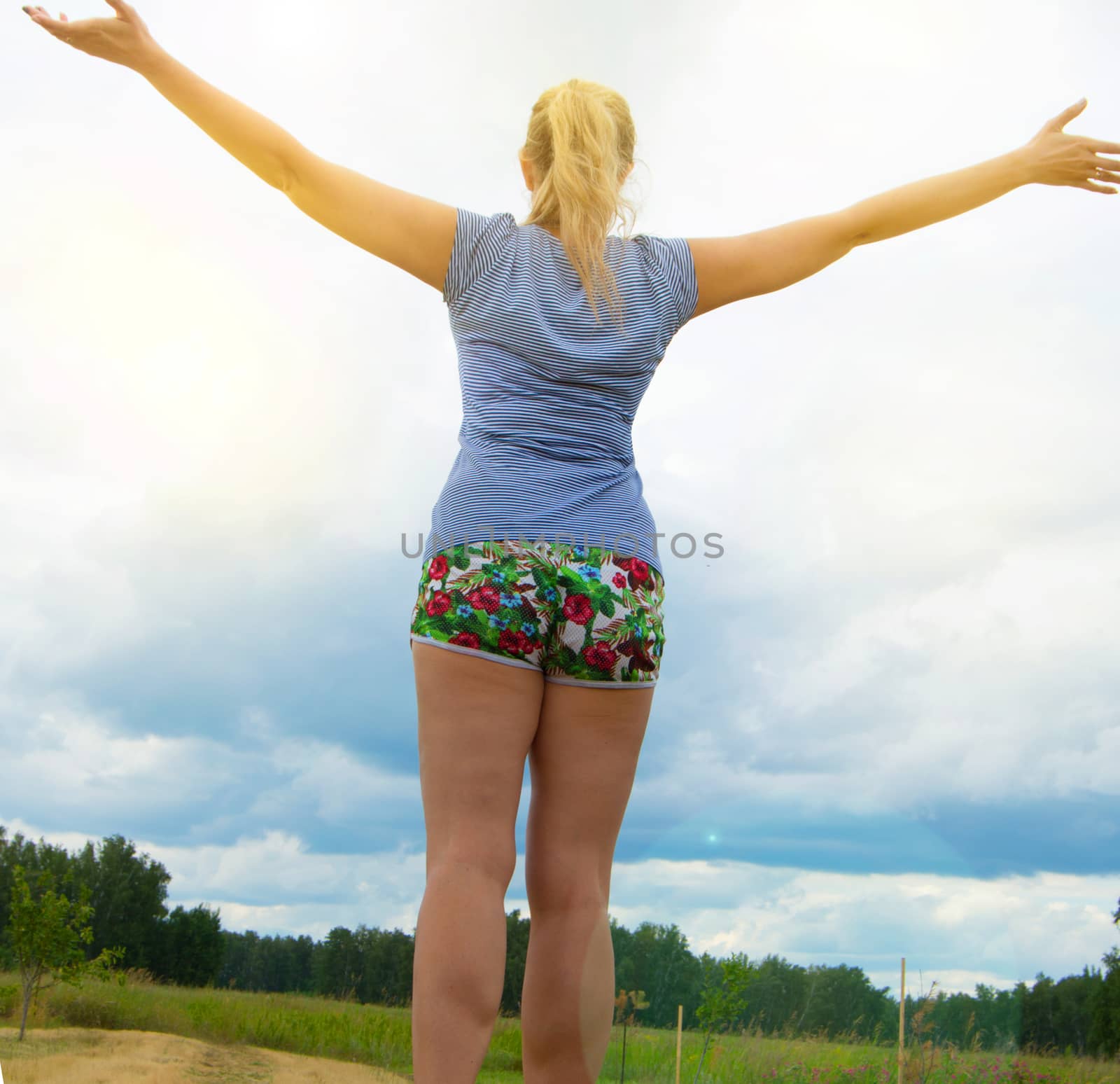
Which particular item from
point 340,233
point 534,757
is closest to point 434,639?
point 534,757

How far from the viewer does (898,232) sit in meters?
1.59

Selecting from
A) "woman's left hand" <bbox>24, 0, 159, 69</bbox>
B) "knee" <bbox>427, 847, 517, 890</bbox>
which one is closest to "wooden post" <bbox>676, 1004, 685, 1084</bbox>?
"knee" <bbox>427, 847, 517, 890</bbox>

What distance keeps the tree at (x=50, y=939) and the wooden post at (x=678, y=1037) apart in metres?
2.28

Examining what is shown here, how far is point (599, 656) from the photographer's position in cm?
118

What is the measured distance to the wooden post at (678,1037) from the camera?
10.4 feet

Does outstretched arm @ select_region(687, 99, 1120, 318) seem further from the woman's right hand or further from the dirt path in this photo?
the dirt path

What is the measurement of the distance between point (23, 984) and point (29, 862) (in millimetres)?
873

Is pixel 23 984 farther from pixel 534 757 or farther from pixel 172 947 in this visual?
pixel 534 757

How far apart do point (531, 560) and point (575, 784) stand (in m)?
0.32

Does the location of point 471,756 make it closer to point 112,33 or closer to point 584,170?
point 584,170

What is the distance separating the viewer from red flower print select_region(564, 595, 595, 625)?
3.84 ft

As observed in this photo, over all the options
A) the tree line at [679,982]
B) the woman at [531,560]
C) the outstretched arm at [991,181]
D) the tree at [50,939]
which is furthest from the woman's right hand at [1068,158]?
the tree at [50,939]

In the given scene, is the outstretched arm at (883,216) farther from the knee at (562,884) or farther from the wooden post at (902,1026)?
the wooden post at (902,1026)

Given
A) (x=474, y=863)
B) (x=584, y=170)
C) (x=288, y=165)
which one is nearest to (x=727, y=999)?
(x=474, y=863)
